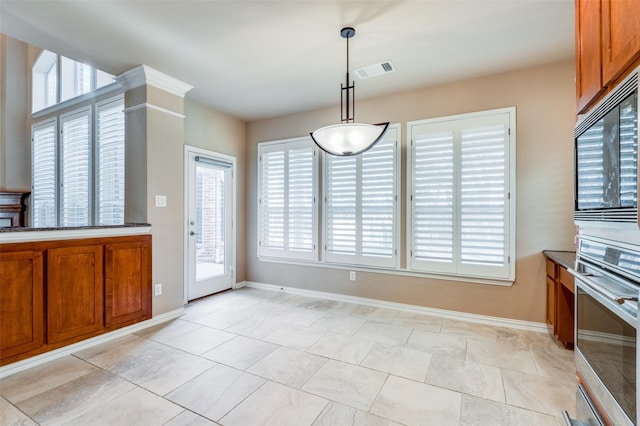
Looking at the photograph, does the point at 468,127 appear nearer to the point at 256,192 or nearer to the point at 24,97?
the point at 256,192

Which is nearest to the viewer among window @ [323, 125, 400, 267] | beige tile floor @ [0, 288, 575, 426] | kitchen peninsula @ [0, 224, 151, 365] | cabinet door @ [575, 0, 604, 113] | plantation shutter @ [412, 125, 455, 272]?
cabinet door @ [575, 0, 604, 113]

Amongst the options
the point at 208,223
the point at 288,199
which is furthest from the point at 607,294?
the point at 208,223

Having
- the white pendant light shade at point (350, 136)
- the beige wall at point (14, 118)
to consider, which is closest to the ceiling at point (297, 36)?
the white pendant light shade at point (350, 136)

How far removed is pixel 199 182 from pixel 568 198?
4520 millimetres

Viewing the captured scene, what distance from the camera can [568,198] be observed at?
3066 mm

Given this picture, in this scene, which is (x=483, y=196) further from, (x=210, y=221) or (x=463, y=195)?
(x=210, y=221)

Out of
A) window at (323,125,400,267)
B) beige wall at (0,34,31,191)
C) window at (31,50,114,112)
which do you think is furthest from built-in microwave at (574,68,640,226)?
beige wall at (0,34,31,191)

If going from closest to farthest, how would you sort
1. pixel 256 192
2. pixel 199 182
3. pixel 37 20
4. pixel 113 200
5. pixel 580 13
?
1. pixel 580 13
2. pixel 37 20
3. pixel 113 200
4. pixel 199 182
5. pixel 256 192

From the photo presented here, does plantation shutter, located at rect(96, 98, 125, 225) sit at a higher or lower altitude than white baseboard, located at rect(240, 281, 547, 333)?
higher

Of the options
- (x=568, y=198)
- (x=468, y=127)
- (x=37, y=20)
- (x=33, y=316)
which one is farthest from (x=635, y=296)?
(x=37, y=20)

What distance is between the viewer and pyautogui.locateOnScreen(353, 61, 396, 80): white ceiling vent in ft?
10.4

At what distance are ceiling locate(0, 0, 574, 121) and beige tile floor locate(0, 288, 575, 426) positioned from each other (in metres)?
2.83

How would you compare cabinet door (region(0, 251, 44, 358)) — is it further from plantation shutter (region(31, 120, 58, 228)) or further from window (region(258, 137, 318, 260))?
window (region(258, 137, 318, 260))

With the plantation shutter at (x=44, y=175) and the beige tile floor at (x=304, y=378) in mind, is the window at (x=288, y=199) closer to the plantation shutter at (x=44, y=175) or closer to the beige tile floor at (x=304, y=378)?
the beige tile floor at (x=304, y=378)
